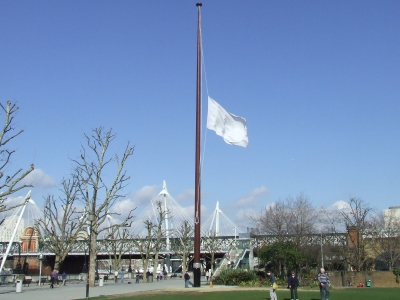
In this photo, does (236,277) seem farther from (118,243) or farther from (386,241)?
(118,243)

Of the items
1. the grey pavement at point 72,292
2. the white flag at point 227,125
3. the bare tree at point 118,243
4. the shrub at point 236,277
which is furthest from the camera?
the bare tree at point 118,243

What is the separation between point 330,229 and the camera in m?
61.0

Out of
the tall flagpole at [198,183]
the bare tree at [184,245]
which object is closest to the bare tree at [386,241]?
the bare tree at [184,245]

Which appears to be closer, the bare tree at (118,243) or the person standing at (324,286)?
the person standing at (324,286)

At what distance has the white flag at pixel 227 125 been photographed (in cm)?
2847

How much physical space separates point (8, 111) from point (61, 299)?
471 inches

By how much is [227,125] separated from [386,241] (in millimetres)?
40089

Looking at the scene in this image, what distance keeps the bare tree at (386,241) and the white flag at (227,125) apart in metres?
36.1

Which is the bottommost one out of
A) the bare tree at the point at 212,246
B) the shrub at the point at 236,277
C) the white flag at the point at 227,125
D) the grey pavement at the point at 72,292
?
the grey pavement at the point at 72,292

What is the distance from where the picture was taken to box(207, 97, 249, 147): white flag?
2847 centimetres

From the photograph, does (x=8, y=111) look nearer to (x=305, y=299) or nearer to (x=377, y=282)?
(x=305, y=299)

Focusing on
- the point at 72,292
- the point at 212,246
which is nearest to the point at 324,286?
the point at 72,292

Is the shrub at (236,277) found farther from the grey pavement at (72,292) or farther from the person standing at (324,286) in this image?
the person standing at (324,286)

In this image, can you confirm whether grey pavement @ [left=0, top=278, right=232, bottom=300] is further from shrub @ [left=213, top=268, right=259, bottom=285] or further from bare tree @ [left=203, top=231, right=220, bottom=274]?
bare tree @ [left=203, top=231, right=220, bottom=274]
